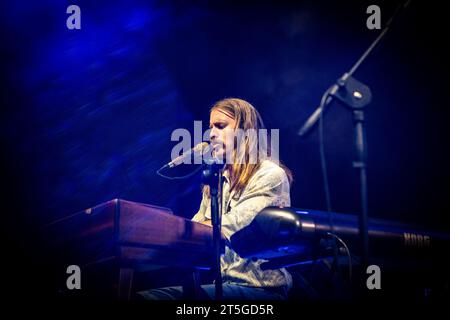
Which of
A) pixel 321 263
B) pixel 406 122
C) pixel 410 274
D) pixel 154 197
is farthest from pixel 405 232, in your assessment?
pixel 154 197

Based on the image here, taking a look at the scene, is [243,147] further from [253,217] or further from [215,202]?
[215,202]

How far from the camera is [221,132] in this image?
8.54ft

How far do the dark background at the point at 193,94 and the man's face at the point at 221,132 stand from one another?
934mm

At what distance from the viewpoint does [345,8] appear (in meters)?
3.22

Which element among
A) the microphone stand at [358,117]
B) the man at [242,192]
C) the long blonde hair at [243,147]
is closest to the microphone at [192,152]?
the man at [242,192]

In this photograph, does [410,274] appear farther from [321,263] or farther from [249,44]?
[249,44]

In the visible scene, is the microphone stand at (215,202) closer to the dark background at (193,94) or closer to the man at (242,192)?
the man at (242,192)

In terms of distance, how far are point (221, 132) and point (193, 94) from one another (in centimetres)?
126

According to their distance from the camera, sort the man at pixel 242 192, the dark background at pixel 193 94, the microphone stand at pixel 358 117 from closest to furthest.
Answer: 1. the microphone stand at pixel 358 117
2. the man at pixel 242 192
3. the dark background at pixel 193 94

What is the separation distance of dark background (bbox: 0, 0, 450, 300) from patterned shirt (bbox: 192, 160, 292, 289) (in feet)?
3.75

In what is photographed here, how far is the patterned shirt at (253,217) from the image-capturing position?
2.13 m

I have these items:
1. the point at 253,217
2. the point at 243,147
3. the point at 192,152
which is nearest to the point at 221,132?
the point at 243,147
